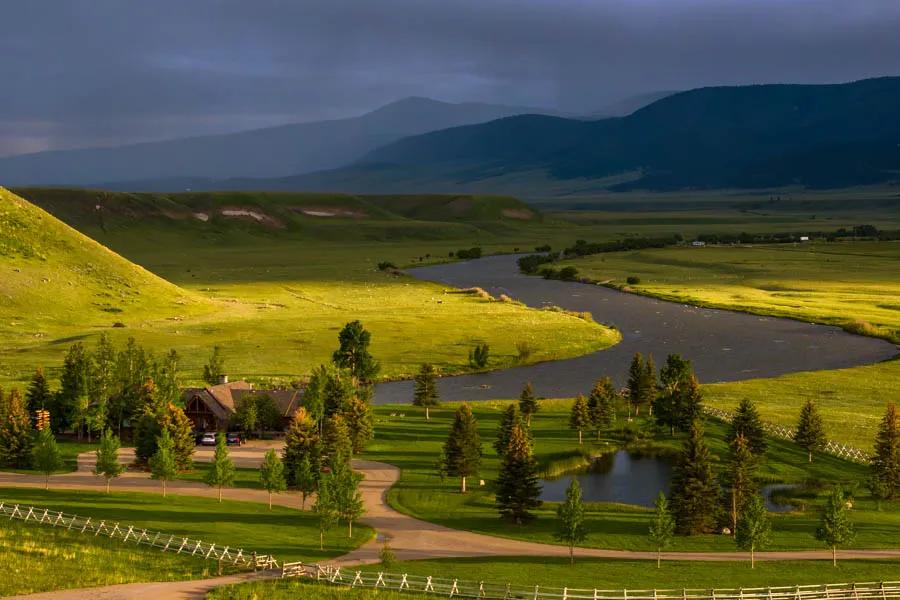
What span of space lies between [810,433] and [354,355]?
4551cm

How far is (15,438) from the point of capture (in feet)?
227

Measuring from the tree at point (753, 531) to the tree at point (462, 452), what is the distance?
19.5 metres

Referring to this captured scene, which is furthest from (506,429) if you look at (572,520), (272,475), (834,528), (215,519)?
(834,528)

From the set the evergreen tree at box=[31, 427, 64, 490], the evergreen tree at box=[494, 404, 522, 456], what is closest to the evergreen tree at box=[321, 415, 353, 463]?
the evergreen tree at box=[494, 404, 522, 456]

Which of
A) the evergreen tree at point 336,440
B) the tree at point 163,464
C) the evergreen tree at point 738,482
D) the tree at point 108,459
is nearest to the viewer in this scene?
the evergreen tree at point 738,482

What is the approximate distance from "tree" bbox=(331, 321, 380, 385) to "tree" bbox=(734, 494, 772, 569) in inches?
2060

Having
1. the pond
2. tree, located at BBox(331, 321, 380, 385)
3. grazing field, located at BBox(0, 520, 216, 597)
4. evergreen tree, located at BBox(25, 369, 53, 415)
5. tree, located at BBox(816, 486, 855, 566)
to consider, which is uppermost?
tree, located at BBox(331, 321, 380, 385)

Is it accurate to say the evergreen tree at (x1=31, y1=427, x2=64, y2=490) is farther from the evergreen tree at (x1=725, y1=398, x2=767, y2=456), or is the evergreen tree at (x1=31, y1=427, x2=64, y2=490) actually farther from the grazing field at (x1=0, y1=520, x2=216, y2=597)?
the evergreen tree at (x1=725, y1=398, x2=767, y2=456)

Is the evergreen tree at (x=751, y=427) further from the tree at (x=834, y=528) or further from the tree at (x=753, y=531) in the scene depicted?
the tree at (x=834, y=528)

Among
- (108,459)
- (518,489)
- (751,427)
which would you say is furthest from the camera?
(751,427)

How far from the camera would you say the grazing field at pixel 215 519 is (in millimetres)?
51812

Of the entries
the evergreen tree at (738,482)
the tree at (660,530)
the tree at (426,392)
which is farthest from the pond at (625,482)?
the tree at (426,392)

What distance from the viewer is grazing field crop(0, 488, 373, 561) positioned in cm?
5181

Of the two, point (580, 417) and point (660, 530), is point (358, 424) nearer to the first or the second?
point (580, 417)
